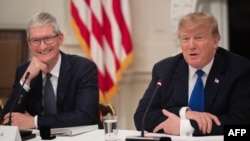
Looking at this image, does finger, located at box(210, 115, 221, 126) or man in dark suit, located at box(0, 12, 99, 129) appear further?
man in dark suit, located at box(0, 12, 99, 129)

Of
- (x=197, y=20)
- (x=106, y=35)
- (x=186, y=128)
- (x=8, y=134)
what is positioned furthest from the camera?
(x=106, y=35)

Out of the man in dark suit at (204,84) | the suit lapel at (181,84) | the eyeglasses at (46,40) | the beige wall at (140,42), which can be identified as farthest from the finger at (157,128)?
the beige wall at (140,42)

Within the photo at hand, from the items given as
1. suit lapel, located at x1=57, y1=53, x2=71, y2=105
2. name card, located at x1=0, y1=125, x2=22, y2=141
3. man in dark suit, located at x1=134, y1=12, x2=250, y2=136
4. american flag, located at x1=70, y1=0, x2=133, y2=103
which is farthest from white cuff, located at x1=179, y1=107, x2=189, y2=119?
american flag, located at x1=70, y1=0, x2=133, y2=103

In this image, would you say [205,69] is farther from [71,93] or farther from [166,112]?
[71,93]

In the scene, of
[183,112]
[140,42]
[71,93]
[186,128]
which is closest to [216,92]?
[183,112]

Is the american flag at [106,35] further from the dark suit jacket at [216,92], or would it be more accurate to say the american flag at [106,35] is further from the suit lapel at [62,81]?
the dark suit jacket at [216,92]

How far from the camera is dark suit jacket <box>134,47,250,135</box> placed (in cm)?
262

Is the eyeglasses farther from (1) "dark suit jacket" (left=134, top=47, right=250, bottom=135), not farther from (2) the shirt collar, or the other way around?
(2) the shirt collar

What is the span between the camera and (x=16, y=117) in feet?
8.96

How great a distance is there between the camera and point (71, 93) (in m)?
2.97

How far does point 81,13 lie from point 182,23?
216 cm

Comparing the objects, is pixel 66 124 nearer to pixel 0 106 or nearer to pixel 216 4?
pixel 0 106

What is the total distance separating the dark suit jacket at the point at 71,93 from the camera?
2.90 meters

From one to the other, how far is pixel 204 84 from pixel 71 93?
89cm
